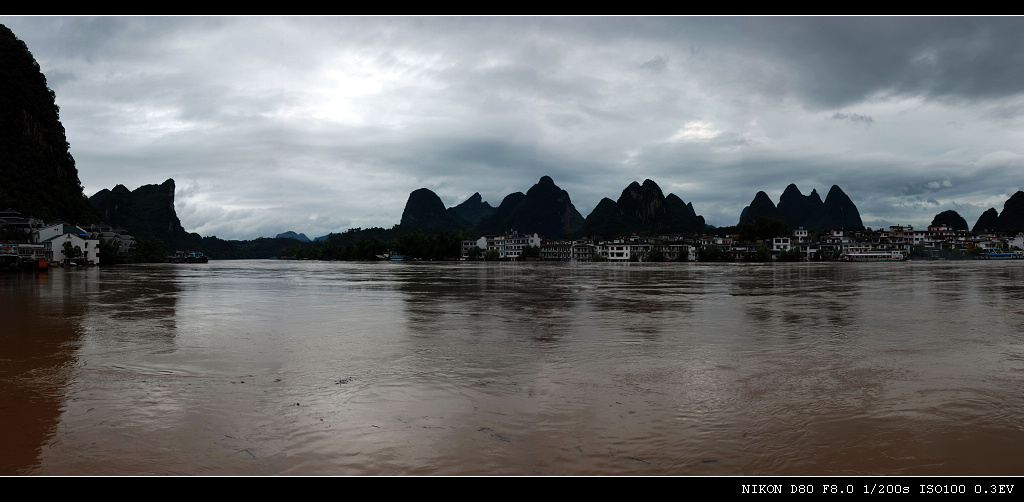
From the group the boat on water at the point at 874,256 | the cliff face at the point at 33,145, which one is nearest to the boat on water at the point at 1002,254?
the boat on water at the point at 874,256

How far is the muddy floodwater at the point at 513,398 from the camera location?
452 cm

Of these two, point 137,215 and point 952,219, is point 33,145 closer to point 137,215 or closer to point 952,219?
point 137,215

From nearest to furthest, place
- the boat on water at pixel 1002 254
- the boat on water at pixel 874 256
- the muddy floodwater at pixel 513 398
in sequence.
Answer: the muddy floodwater at pixel 513 398, the boat on water at pixel 874 256, the boat on water at pixel 1002 254

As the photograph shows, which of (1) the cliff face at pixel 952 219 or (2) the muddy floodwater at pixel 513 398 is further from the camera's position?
(1) the cliff face at pixel 952 219

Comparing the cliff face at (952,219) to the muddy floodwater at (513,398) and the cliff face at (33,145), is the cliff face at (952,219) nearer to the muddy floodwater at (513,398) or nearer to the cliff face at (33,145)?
the muddy floodwater at (513,398)

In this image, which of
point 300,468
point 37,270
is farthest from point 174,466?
point 37,270

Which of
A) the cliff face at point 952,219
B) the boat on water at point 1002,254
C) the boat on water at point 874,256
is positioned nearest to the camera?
the boat on water at point 874,256

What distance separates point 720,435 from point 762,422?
700 millimetres

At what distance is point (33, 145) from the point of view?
99.0 metres

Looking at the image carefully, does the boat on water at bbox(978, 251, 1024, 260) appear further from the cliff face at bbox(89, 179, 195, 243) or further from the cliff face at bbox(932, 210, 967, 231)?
the cliff face at bbox(89, 179, 195, 243)

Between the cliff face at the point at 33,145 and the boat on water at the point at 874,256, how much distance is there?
16032 cm

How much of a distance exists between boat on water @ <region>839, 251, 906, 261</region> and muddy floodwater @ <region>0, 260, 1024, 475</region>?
134 meters

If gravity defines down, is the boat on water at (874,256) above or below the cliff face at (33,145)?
below
